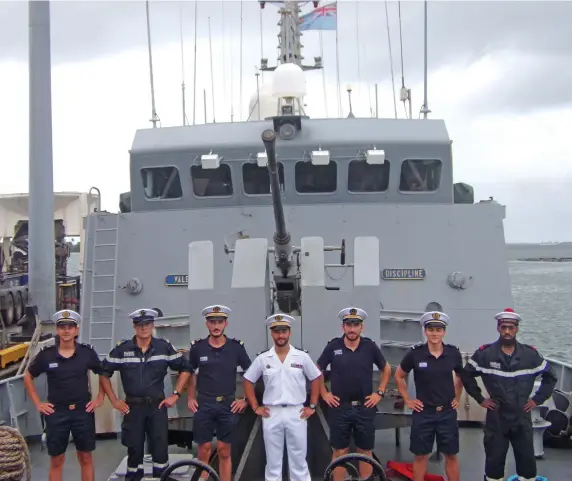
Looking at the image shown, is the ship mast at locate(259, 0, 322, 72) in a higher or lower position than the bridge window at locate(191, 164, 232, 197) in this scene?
higher

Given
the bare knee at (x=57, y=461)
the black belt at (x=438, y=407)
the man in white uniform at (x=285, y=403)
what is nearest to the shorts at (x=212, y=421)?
the man in white uniform at (x=285, y=403)

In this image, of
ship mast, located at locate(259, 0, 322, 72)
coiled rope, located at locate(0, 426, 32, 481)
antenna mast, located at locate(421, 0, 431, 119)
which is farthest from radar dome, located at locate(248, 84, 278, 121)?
coiled rope, located at locate(0, 426, 32, 481)

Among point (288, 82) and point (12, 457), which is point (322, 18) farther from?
point (12, 457)

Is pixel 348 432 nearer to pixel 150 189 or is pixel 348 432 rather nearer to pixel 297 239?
pixel 297 239

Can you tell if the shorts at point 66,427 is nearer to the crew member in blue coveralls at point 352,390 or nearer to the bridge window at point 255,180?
the crew member in blue coveralls at point 352,390

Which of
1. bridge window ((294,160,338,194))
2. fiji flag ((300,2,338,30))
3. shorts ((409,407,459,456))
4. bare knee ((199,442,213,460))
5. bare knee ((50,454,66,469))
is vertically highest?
fiji flag ((300,2,338,30))

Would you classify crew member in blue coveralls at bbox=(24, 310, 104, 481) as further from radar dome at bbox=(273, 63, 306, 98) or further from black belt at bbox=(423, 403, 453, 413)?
radar dome at bbox=(273, 63, 306, 98)

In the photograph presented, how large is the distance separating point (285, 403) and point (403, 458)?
6.46 feet

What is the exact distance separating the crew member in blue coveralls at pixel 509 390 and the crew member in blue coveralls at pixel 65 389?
2.73m

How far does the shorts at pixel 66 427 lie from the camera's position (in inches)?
215

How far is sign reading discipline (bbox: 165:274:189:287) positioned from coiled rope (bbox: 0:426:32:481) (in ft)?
16.2

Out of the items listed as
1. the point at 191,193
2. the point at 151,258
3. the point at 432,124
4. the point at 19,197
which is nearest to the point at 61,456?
the point at 151,258

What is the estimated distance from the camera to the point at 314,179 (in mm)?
8500

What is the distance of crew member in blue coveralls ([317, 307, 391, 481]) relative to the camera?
541 centimetres
